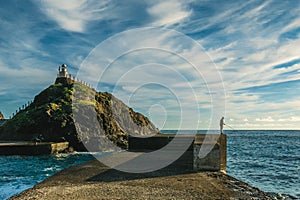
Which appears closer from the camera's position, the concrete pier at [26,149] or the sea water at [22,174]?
the sea water at [22,174]

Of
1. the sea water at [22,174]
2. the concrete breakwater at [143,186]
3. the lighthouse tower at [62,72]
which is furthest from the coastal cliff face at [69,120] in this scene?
the concrete breakwater at [143,186]

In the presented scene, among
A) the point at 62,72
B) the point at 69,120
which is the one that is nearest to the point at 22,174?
the point at 69,120

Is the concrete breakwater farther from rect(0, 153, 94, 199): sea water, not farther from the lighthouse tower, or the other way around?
the lighthouse tower

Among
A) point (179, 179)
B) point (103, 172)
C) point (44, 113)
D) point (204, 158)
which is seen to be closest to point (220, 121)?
point (204, 158)

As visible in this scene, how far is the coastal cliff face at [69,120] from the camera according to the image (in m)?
55.7

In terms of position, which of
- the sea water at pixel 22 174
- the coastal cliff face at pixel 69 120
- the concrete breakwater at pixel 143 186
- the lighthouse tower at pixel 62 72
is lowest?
the sea water at pixel 22 174

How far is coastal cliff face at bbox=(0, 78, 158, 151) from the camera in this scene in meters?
55.7

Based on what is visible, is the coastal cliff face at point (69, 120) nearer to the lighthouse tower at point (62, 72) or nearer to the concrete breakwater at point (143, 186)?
the lighthouse tower at point (62, 72)

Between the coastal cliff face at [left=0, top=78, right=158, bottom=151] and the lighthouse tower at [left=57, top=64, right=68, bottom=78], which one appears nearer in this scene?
the coastal cliff face at [left=0, top=78, right=158, bottom=151]

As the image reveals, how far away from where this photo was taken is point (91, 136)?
6012 centimetres

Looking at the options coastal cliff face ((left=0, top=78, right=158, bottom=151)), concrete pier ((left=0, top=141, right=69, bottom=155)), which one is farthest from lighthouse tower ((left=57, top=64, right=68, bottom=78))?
concrete pier ((left=0, top=141, right=69, bottom=155))

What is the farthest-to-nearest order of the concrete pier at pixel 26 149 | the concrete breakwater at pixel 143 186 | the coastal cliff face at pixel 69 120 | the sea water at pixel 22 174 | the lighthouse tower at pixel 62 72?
the lighthouse tower at pixel 62 72
the coastal cliff face at pixel 69 120
the concrete pier at pixel 26 149
the sea water at pixel 22 174
the concrete breakwater at pixel 143 186

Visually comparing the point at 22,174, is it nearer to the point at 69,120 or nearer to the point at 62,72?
the point at 69,120

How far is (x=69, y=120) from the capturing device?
59000mm
